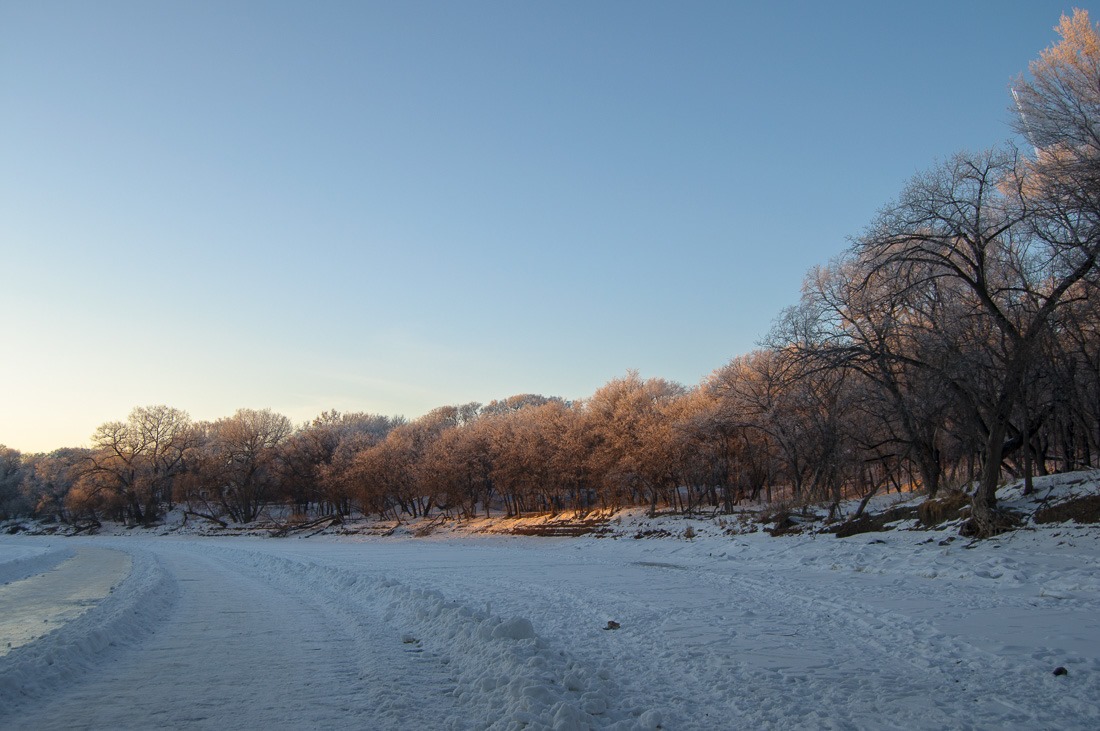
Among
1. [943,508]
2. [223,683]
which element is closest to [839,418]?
[943,508]

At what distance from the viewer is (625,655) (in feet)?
27.4

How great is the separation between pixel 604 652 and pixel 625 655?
30 cm

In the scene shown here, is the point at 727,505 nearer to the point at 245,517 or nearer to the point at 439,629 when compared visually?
the point at 439,629

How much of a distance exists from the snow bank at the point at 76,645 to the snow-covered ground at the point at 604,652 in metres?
0.04

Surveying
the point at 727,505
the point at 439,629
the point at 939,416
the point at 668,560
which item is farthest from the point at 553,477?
the point at 439,629

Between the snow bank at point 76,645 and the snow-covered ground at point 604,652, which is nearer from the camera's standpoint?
the snow-covered ground at point 604,652

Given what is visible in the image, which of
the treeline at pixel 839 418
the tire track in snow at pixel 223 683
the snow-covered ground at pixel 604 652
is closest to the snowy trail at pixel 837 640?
the snow-covered ground at pixel 604 652

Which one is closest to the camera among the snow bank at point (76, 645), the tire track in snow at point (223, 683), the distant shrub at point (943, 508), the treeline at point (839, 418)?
the tire track in snow at point (223, 683)

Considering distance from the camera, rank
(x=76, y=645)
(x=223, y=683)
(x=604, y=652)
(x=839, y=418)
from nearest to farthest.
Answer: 1. (x=223, y=683)
2. (x=604, y=652)
3. (x=76, y=645)
4. (x=839, y=418)

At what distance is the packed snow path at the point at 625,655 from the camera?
6090mm

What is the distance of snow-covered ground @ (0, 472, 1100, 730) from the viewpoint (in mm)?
6105

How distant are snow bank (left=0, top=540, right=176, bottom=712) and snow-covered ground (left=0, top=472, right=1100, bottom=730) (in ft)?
0.14

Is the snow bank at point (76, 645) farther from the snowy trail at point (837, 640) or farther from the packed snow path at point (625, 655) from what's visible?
the snowy trail at point (837, 640)

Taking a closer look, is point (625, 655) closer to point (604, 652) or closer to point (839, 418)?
point (604, 652)
